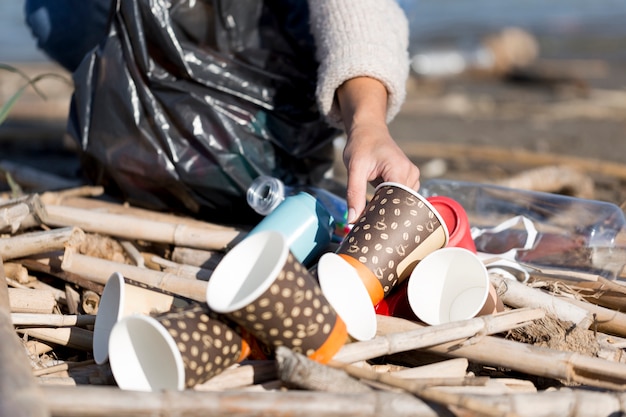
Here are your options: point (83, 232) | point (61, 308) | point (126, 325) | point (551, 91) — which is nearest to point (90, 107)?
point (83, 232)

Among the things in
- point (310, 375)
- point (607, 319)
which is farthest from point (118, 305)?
point (607, 319)

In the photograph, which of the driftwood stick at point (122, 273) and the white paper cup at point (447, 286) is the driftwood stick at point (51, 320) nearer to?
the driftwood stick at point (122, 273)

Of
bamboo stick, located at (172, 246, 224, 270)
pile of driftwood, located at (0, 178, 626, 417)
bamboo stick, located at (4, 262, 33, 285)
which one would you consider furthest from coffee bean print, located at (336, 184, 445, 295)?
bamboo stick, located at (4, 262, 33, 285)

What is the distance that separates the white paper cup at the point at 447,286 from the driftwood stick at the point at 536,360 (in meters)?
0.08

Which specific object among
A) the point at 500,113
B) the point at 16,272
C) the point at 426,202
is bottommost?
the point at 16,272

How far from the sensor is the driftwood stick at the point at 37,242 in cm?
204

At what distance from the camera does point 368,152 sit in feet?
6.47

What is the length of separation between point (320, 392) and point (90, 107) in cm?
159

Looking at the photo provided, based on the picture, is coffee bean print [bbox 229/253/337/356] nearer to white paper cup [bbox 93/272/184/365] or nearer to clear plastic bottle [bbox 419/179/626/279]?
white paper cup [bbox 93/272/184/365]

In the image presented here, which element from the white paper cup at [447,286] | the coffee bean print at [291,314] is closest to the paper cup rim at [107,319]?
the coffee bean print at [291,314]

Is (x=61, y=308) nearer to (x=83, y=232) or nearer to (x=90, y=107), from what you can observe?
(x=83, y=232)

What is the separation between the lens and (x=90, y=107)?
102 inches

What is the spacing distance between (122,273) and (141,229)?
0.89 feet

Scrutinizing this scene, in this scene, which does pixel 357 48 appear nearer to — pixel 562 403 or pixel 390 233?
pixel 390 233
